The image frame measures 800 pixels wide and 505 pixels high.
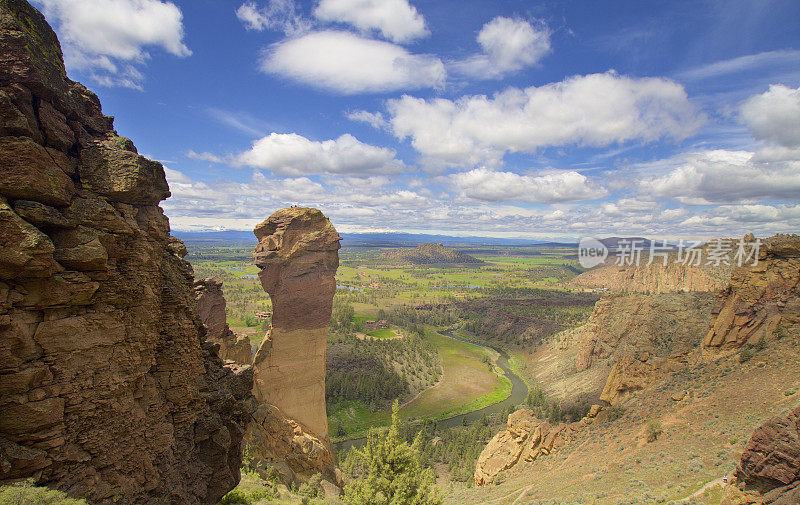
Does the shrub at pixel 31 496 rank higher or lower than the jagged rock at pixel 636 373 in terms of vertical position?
higher

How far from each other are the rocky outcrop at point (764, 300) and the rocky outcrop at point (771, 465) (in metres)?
22.7

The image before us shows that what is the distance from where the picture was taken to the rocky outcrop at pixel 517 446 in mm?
32366

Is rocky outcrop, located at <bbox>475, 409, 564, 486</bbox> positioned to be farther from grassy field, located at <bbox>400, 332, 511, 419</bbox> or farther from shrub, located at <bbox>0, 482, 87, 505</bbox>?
shrub, located at <bbox>0, 482, 87, 505</bbox>

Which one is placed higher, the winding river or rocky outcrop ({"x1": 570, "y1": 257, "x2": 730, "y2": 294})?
rocky outcrop ({"x1": 570, "y1": 257, "x2": 730, "y2": 294})

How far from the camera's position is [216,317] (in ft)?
86.5

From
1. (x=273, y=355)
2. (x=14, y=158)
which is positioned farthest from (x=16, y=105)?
(x=273, y=355)

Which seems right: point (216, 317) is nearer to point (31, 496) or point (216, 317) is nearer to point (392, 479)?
point (392, 479)

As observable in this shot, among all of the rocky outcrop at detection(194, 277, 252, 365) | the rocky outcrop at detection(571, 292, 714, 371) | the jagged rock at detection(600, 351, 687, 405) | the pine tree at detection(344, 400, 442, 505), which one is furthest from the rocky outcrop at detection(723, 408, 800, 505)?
Answer: the rocky outcrop at detection(571, 292, 714, 371)

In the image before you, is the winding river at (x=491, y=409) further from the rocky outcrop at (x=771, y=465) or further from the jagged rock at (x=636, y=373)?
the rocky outcrop at (x=771, y=465)

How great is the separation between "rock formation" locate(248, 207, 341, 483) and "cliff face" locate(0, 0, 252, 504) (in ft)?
45.3

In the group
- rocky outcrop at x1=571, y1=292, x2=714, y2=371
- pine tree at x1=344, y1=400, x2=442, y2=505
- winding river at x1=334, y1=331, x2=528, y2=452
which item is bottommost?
winding river at x1=334, y1=331, x2=528, y2=452

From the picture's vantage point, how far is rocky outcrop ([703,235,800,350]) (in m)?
31.4

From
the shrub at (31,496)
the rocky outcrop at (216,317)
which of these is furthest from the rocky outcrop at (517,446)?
the shrub at (31,496)

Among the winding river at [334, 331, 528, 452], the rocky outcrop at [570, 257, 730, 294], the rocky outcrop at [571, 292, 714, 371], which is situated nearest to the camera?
the winding river at [334, 331, 528, 452]
